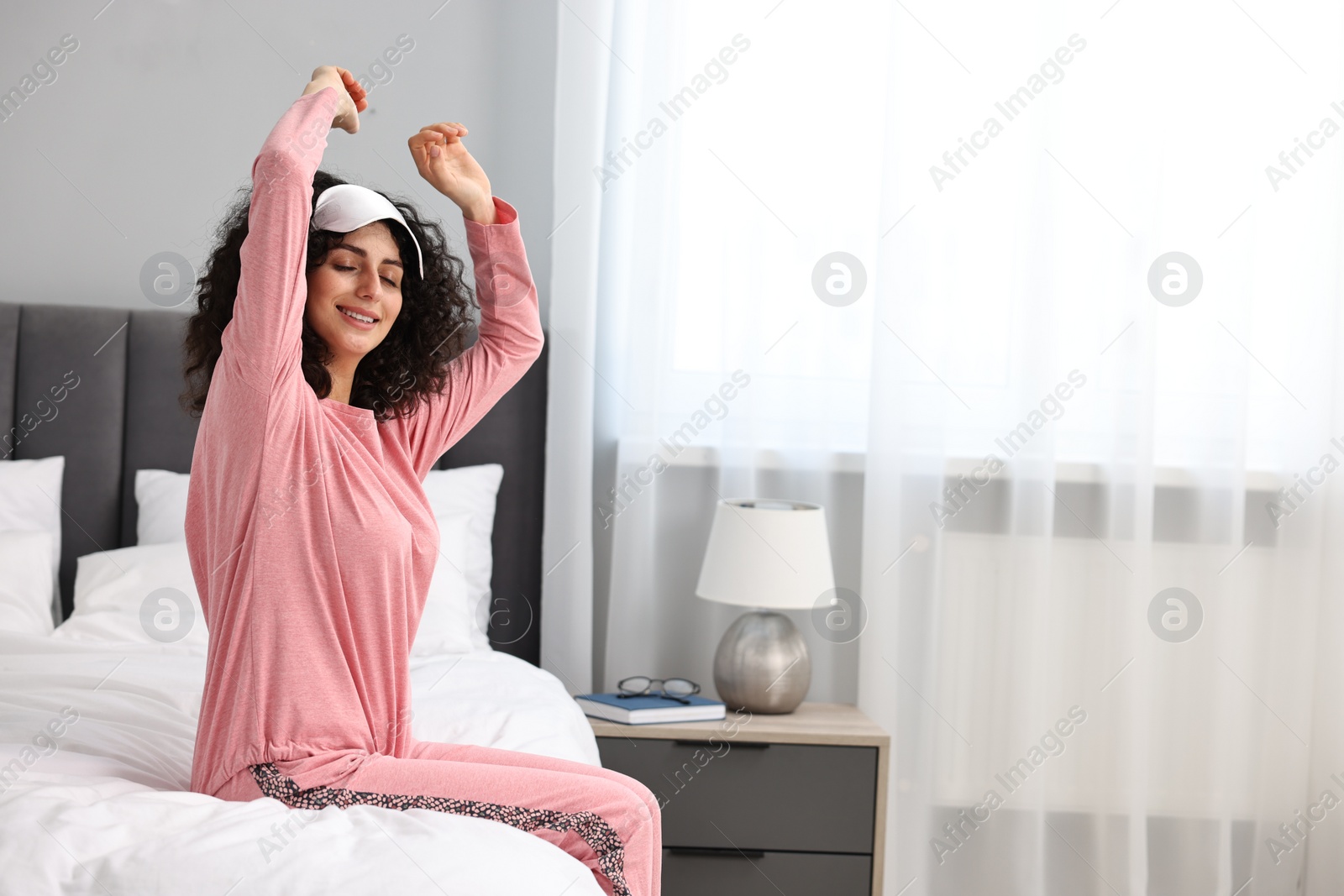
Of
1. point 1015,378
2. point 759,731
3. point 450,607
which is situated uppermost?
point 1015,378

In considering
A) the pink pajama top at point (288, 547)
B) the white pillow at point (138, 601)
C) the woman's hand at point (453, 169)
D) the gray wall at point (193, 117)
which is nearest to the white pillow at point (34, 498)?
the white pillow at point (138, 601)

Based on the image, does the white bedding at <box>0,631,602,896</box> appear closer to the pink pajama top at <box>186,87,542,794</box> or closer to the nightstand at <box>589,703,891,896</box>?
the pink pajama top at <box>186,87,542,794</box>

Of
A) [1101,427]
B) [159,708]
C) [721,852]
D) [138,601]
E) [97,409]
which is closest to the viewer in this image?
[159,708]

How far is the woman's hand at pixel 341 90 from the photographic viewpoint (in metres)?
1.31

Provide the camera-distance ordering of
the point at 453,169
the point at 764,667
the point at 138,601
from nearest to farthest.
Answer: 1. the point at 453,169
2. the point at 138,601
3. the point at 764,667

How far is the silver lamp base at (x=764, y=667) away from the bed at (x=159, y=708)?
0.44m

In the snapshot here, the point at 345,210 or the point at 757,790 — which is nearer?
the point at 345,210

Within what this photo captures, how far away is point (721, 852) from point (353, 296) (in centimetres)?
144

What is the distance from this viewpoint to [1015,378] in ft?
8.46

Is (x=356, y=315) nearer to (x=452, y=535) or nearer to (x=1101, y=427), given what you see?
(x=452, y=535)

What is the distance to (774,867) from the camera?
2.20 metres

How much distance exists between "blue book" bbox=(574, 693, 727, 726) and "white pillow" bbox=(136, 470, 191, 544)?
0.98 meters

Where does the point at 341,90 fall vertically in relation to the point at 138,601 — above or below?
above

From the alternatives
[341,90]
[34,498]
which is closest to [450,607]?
[34,498]
